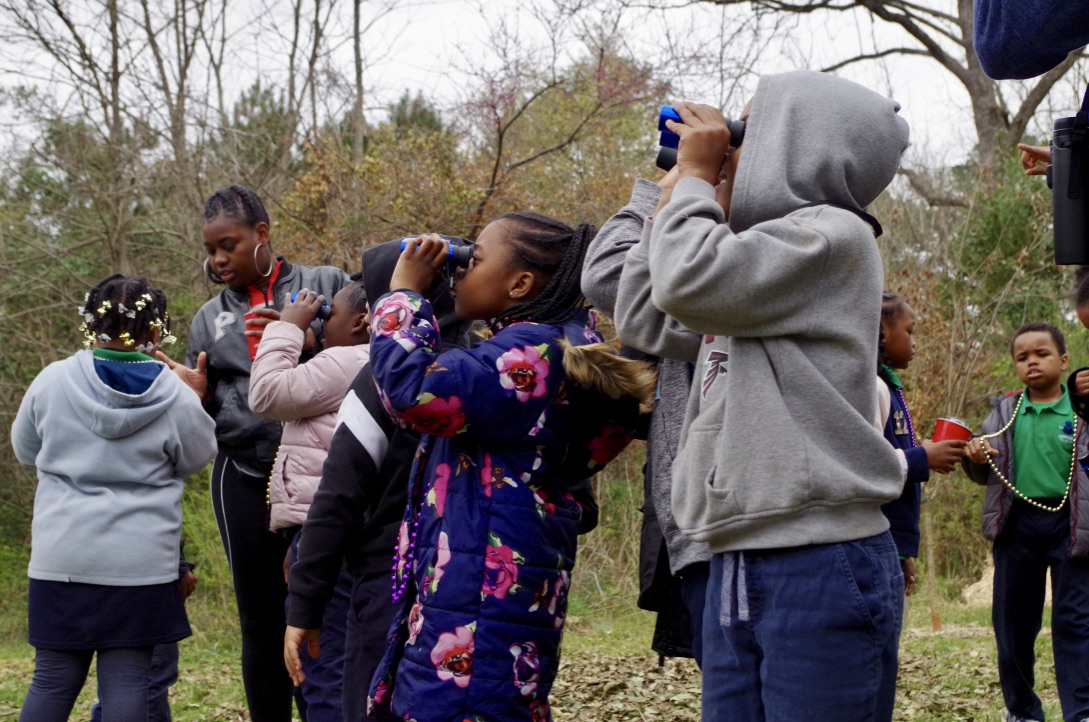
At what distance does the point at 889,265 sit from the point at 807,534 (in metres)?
11.7

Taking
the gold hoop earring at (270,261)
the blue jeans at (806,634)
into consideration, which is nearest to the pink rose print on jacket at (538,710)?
the blue jeans at (806,634)

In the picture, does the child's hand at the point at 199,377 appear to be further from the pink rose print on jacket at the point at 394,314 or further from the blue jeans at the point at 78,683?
the pink rose print on jacket at the point at 394,314

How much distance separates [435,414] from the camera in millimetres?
2574

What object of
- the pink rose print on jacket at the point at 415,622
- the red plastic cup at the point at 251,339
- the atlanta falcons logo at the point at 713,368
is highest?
the red plastic cup at the point at 251,339

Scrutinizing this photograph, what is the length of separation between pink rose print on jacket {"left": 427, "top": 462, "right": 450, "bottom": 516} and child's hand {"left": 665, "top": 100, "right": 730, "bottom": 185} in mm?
911

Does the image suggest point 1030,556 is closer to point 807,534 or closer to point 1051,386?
point 1051,386

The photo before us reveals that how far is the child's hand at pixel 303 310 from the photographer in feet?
12.8

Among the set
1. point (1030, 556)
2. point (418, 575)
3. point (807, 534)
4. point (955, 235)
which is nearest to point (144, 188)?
point (955, 235)

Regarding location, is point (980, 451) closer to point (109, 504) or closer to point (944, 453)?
point (944, 453)

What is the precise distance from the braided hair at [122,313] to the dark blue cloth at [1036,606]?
4.05m

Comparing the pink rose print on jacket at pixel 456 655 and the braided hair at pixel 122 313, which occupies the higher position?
the braided hair at pixel 122 313

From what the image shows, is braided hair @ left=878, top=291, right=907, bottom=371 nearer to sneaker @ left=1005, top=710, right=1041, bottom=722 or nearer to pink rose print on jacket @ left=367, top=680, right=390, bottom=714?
sneaker @ left=1005, top=710, right=1041, bottom=722

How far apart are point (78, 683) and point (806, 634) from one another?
295cm

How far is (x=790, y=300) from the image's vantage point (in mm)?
2107
